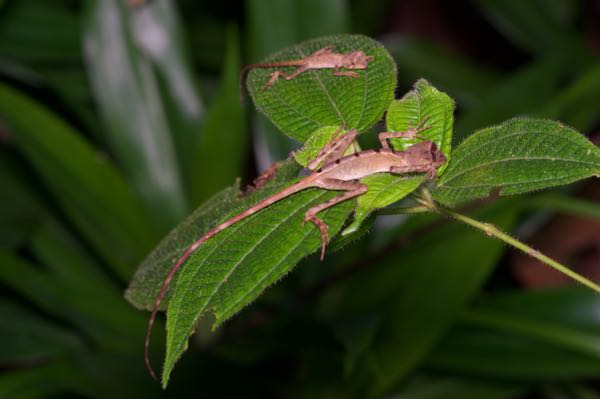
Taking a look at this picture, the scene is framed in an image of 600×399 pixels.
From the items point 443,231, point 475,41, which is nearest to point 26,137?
point 443,231

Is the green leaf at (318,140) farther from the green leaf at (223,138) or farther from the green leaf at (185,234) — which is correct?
the green leaf at (223,138)

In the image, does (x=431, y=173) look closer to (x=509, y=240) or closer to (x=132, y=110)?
(x=509, y=240)

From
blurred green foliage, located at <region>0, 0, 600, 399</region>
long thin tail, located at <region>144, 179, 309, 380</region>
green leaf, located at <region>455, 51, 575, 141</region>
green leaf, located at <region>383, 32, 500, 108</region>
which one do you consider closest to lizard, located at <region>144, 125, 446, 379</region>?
long thin tail, located at <region>144, 179, 309, 380</region>

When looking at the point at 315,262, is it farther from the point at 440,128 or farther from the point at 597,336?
the point at 440,128

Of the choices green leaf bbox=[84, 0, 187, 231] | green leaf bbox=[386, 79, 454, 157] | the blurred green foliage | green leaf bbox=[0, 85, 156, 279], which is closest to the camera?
green leaf bbox=[386, 79, 454, 157]

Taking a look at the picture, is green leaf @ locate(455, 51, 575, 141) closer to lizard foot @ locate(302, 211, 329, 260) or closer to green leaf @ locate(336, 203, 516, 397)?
green leaf @ locate(336, 203, 516, 397)

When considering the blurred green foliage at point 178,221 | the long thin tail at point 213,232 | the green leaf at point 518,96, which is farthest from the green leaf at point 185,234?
the green leaf at point 518,96
